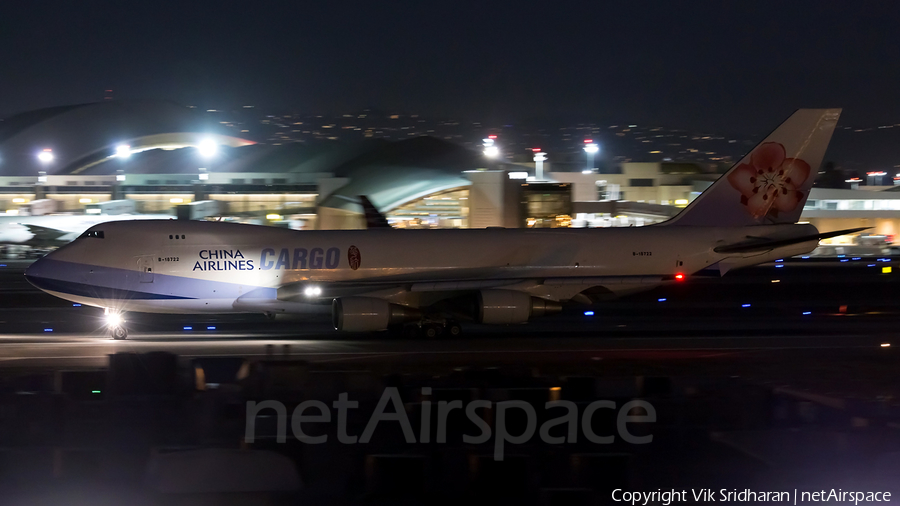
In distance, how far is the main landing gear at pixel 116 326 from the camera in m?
19.3

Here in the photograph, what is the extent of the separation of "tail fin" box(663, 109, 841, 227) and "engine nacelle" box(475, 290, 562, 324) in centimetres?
690

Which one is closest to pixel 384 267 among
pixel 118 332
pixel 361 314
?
pixel 361 314

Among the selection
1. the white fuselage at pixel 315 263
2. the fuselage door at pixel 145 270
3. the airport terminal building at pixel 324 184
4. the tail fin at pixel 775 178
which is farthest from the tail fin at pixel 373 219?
the fuselage door at pixel 145 270

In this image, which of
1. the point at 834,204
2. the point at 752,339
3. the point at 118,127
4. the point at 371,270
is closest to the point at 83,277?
the point at 371,270

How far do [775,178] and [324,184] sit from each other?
48998mm

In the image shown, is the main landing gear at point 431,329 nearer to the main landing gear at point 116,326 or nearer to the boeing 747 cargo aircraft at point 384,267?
the boeing 747 cargo aircraft at point 384,267

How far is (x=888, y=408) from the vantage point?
34.6 feet

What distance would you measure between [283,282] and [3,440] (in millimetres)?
11188

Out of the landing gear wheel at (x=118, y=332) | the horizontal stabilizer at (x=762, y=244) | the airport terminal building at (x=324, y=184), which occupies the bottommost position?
the landing gear wheel at (x=118, y=332)

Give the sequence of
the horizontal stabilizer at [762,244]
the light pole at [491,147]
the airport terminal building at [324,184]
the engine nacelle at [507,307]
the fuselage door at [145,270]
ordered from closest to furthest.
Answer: the engine nacelle at [507,307]
the fuselage door at [145,270]
the horizontal stabilizer at [762,244]
the airport terminal building at [324,184]
the light pole at [491,147]

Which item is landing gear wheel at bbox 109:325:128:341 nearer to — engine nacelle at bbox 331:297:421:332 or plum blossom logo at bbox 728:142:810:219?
engine nacelle at bbox 331:297:421:332

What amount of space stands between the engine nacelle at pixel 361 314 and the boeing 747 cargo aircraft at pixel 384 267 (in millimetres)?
27

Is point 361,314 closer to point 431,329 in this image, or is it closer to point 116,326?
point 431,329

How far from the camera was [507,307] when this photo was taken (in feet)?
63.5
